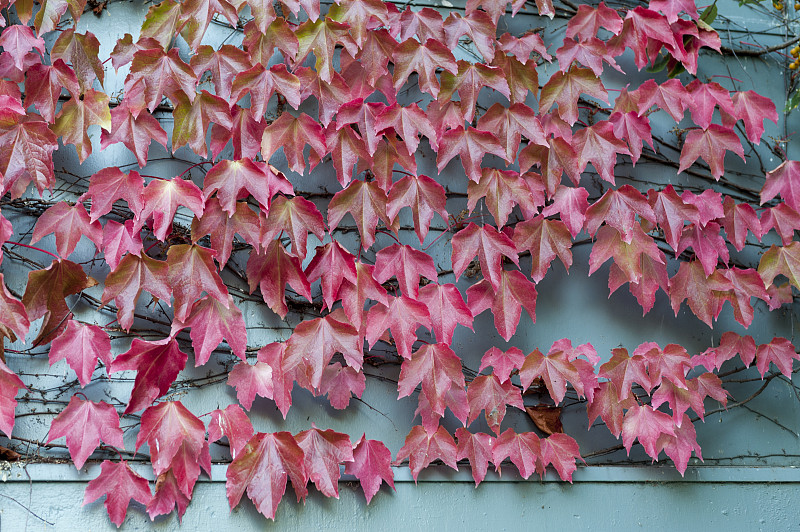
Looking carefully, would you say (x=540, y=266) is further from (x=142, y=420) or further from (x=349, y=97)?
(x=142, y=420)

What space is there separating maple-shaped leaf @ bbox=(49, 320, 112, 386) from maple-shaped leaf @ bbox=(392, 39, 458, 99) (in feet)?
4.10

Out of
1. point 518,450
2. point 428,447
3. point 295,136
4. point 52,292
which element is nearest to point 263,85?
point 295,136

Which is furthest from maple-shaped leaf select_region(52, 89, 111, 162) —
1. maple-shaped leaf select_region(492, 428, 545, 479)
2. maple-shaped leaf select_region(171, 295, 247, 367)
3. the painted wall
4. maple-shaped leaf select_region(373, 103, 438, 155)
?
maple-shaped leaf select_region(492, 428, 545, 479)

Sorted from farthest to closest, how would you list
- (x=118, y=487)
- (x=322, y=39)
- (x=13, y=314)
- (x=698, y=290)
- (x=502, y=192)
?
(x=698, y=290), (x=502, y=192), (x=322, y=39), (x=118, y=487), (x=13, y=314)

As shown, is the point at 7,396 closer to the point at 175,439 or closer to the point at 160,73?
the point at 175,439

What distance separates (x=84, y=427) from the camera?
6.09ft

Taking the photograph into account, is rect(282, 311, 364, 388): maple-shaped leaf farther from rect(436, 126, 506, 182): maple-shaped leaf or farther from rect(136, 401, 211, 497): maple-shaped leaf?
rect(436, 126, 506, 182): maple-shaped leaf

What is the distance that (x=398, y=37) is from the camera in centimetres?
209

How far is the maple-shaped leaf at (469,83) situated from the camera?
80.4 inches

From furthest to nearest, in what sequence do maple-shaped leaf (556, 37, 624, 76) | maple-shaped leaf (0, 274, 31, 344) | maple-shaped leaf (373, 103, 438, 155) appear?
maple-shaped leaf (556, 37, 624, 76) → maple-shaped leaf (373, 103, 438, 155) → maple-shaped leaf (0, 274, 31, 344)

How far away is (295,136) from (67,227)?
2.57 ft

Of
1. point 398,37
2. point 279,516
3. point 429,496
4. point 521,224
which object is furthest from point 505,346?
point 398,37

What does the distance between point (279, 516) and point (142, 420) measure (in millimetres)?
532

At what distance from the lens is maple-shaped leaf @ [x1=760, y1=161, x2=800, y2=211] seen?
2.27m
